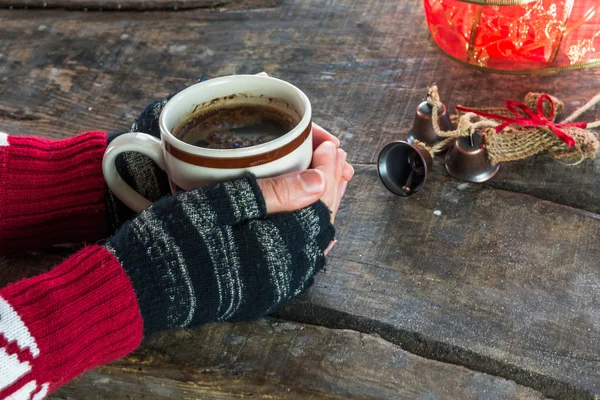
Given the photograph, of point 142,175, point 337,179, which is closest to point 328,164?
point 337,179

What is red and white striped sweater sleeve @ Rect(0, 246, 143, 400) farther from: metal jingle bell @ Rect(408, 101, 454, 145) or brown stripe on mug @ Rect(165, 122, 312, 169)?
metal jingle bell @ Rect(408, 101, 454, 145)

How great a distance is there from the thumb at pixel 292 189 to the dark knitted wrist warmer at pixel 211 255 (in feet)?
0.04

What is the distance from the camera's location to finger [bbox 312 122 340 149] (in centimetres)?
85

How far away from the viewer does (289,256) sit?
2.42 feet

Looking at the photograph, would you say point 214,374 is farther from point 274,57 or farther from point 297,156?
point 274,57

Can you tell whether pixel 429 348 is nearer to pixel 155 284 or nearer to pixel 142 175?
pixel 155 284

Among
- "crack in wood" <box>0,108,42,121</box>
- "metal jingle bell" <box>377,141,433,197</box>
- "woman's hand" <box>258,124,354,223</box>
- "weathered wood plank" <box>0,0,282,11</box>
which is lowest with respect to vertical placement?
"metal jingle bell" <box>377,141,433,197</box>

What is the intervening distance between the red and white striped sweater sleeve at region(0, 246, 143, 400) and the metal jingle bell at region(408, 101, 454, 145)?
0.46 m

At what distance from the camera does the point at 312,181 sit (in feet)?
2.36

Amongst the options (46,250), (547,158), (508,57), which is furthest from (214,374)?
(508,57)

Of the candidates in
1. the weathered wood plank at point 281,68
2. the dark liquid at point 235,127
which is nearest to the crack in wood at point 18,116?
the weathered wood plank at point 281,68

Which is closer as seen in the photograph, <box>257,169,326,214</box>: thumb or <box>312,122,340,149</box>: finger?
<box>257,169,326,214</box>: thumb

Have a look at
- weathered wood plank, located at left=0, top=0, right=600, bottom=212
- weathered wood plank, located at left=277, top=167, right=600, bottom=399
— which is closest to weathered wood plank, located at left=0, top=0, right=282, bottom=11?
weathered wood plank, located at left=0, top=0, right=600, bottom=212

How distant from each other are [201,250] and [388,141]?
0.38 meters
